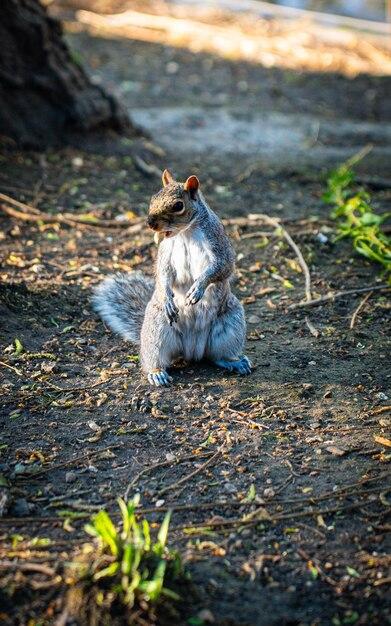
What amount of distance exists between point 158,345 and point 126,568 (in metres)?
1.81

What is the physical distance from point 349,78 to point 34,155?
16.7 feet

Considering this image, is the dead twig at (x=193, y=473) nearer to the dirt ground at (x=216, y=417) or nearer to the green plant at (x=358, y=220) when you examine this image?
the dirt ground at (x=216, y=417)

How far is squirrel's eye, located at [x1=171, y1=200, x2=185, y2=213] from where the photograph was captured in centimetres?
412

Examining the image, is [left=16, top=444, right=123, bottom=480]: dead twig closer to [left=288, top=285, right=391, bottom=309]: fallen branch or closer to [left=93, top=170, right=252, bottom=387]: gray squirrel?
[left=93, top=170, right=252, bottom=387]: gray squirrel

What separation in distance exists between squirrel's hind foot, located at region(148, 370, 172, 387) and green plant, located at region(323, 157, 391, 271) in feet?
6.45

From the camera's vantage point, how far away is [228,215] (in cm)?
648

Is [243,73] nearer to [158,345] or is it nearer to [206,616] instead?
[158,345]

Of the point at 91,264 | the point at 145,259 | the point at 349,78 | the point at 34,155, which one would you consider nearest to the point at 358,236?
the point at 145,259

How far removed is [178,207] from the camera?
414cm

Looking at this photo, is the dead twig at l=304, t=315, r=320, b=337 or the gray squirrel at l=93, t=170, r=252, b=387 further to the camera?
the dead twig at l=304, t=315, r=320, b=337

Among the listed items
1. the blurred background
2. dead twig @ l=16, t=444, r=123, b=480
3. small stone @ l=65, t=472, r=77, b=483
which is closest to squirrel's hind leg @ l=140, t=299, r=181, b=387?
dead twig @ l=16, t=444, r=123, b=480

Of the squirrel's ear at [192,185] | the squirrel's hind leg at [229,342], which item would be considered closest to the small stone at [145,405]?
the squirrel's hind leg at [229,342]

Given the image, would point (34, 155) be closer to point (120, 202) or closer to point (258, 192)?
point (120, 202)

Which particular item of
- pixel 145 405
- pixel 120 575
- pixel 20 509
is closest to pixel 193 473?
pixel 145 405
